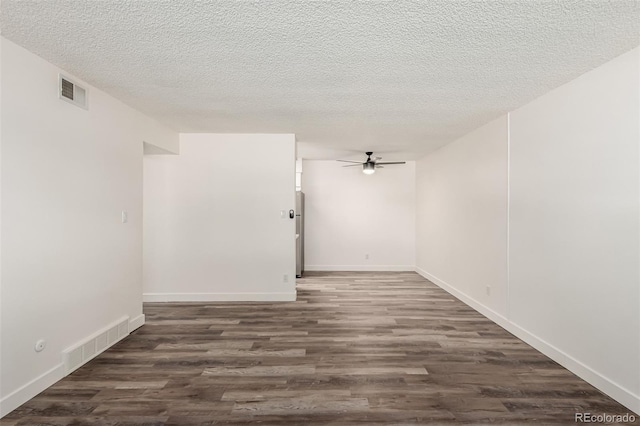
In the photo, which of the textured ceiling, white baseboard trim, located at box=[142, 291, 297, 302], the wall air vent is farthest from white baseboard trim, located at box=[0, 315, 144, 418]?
the textured ceiling

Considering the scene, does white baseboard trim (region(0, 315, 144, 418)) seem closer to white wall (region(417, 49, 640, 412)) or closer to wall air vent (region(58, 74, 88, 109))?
wall air vent (region(58, 74, 88, 109))

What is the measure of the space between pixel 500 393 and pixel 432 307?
2.01 metres

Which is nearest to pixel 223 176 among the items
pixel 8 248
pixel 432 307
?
pixel 8 248

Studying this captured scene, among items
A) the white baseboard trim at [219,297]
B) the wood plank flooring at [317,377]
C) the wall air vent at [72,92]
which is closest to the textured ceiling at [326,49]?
the wall air vent at [72,92]

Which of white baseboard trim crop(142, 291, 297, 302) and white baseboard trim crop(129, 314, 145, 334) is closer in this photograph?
white baseboard trim crop(129, 314, 145, 334)

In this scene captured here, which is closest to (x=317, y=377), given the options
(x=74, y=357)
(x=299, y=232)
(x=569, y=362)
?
(x=74, y=357)

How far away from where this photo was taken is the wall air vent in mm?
2389

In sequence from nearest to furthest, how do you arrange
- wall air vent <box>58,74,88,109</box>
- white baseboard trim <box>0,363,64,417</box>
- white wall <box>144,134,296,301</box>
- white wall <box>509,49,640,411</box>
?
white baseboard trim <box>0,363,64,417</box> → white wall <box>509,49,640,411</box> → wall air vent <box>58,74,88,109</box> → white wall <box>144,134,296,301</box>

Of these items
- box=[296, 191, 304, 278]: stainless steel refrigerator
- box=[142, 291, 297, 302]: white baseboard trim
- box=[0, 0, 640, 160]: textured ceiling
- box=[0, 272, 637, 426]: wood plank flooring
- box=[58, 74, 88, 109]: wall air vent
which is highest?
box=[0, 0, 640, 160]: textured ceiling

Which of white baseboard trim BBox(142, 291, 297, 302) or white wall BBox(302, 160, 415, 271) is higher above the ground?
white wall BBox(302, 160, 415, 271)

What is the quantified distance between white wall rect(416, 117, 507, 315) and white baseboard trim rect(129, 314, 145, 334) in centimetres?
424

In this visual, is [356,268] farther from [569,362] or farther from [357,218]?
[569,362]

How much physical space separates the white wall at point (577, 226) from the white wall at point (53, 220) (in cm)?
421

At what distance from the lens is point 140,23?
5.82 feet
